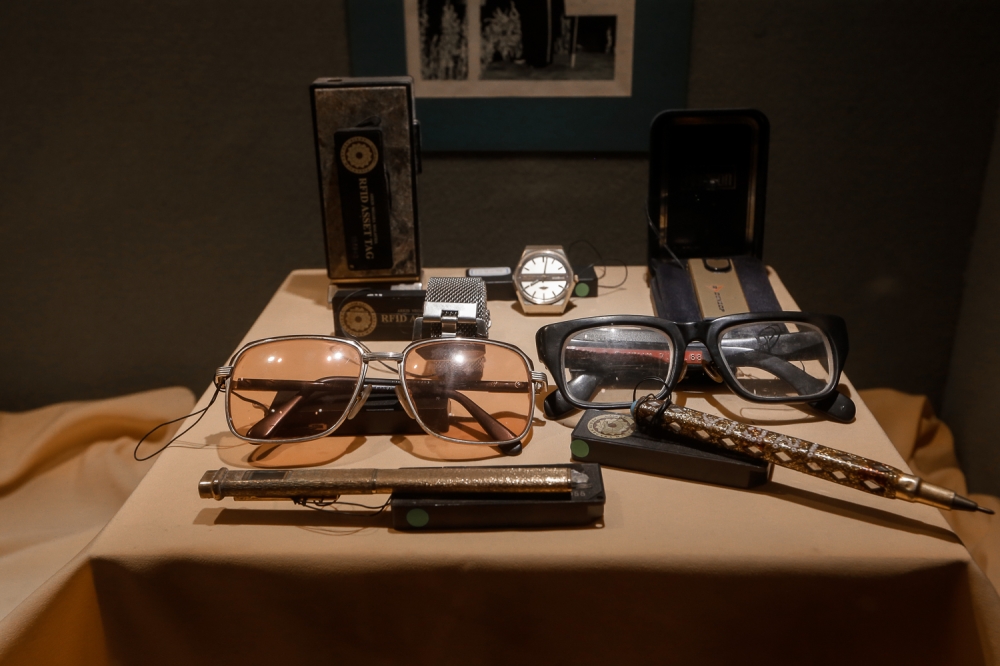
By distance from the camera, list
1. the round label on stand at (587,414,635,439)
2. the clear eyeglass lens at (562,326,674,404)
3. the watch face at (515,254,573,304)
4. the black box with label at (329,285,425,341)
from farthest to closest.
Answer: the watch face at (515,254,573,304), the black box with label at (329,285,425,341), the clear eyeglass lens at (562,326,674,404), the round label on stand at (587,414,635,439)

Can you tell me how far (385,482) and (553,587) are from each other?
0.18 meters

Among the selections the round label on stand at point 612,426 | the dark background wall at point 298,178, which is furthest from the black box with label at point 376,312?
the dark background wall at point 298,178

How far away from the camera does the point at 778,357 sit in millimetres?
917

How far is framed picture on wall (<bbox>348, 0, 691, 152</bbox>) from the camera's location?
140cm

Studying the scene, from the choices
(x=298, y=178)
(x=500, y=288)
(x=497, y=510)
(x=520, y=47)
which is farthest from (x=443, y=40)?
(x=497, y=510)

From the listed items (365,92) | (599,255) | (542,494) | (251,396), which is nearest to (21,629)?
(251,396)

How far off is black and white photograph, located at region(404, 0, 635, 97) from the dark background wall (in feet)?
0.47

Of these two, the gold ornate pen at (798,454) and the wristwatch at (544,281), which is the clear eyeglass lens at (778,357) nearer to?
the gold ornate pen at (798,454)

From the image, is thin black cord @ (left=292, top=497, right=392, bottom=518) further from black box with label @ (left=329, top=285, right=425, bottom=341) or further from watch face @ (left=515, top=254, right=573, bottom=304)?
watch face @ (left=515, top=254, right=573, bottom=304)

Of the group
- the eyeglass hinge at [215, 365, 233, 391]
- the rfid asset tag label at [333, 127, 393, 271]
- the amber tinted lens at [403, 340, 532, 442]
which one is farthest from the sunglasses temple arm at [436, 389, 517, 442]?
the rfid asset tag label at [333, 127, 393, 271]

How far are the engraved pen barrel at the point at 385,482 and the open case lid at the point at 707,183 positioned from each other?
0.65 m

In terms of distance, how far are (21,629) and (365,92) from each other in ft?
2.75

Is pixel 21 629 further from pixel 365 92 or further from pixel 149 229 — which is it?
pixel 149 229

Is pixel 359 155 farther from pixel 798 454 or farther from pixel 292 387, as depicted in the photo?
pixel 798 454
